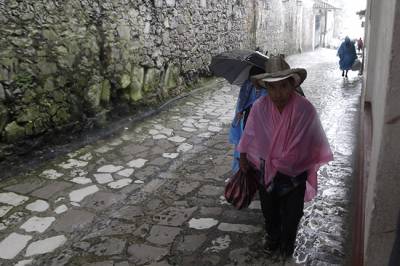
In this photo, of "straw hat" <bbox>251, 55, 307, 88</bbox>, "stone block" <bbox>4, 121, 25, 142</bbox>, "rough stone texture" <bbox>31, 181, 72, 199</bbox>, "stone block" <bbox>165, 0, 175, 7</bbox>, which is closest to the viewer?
"straw hat" <bbox>251, 55, 307, 88</bbox>

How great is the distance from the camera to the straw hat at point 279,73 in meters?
2.49

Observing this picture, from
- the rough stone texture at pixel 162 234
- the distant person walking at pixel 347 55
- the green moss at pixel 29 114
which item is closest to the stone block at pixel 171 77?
the green moss at pixel 29 114

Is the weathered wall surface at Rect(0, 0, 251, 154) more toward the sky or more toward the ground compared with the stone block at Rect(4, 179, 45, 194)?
more toward the sky

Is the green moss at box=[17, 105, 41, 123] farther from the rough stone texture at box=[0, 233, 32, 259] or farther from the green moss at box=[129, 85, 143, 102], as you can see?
the green moss at box=[129, 85, 143, 102]

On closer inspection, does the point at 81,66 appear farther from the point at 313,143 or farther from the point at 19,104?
the point at 313,143

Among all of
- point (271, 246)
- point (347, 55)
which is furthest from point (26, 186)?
point (347, 55)

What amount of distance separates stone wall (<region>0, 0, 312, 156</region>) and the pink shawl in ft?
10.4

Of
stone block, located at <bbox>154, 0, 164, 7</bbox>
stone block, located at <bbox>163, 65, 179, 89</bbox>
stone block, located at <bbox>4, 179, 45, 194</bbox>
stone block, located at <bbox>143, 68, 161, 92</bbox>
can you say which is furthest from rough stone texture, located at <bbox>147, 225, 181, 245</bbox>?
stone block, located at <bbox>154, 0, 164, 7</bbox>

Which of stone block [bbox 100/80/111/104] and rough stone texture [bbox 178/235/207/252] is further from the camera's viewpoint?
stone block [bbox 100/80/111/104]

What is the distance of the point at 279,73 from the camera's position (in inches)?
99.9

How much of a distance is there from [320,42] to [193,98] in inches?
1018

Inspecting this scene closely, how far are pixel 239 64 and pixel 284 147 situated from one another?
3.75 feet

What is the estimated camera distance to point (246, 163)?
2.85m

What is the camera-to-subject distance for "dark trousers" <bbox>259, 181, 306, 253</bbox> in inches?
106
